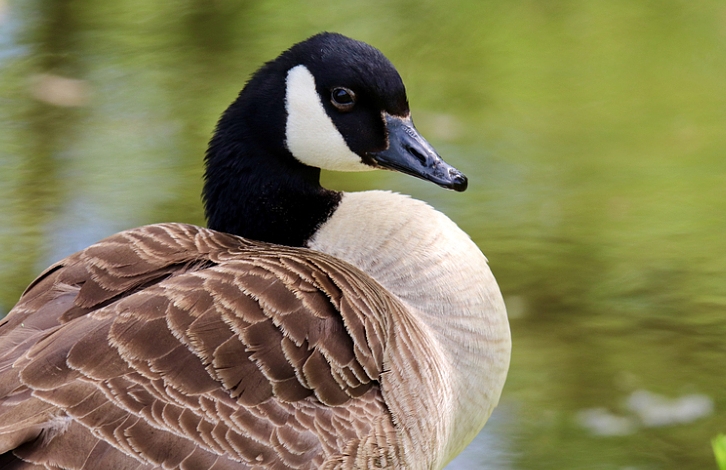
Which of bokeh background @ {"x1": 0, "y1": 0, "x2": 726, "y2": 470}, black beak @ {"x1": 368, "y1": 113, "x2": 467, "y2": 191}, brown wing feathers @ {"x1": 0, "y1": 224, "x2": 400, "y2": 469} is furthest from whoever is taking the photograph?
bokeh background @ {"x1": 0, "y1": 0, "x2": 726, "y2": 470}

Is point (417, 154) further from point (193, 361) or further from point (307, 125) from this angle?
point (193, 361)

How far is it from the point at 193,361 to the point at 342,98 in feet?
3.97

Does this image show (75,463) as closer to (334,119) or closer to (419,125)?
(334,119)

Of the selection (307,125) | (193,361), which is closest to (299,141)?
(307,125)

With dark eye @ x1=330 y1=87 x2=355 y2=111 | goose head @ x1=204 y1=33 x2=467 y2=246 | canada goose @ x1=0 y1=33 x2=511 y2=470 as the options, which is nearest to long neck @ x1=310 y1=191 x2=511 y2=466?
canada goose @ x1=0 y1=33 x2=511 y2=470

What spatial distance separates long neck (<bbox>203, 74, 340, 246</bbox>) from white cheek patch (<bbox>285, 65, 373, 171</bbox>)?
0.04m

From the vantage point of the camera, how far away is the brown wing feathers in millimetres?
2643

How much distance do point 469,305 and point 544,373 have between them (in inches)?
54.4

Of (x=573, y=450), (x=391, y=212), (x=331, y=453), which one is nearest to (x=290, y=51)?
(x=391, y=212)

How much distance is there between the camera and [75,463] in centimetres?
255

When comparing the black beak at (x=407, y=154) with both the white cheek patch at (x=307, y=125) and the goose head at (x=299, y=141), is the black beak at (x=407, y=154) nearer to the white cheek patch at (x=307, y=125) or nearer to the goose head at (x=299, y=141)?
the goose head at (x=299, y=141)

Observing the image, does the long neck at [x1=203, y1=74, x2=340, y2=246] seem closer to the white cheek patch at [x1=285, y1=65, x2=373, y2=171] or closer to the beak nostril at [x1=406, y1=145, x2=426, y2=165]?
the white cheek patch at [x1=285, y1=65, x2=373, y2=171]

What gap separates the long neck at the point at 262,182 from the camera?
3.61 meters

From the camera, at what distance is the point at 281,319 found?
9.71ft
